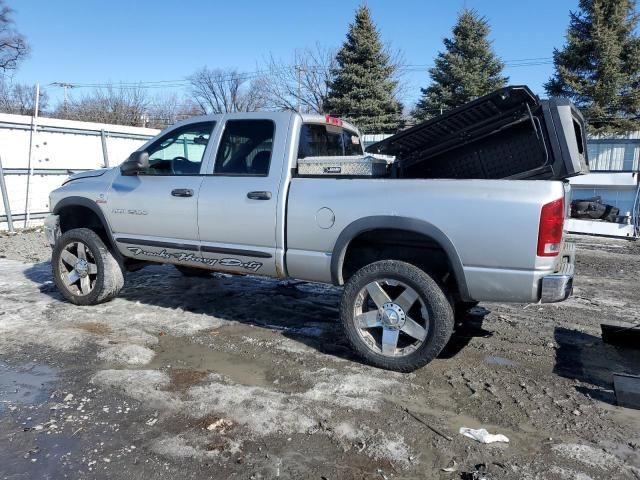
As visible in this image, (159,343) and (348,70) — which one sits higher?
(348,70)

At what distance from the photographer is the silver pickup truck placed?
3.70 m

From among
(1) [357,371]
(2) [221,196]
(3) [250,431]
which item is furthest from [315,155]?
(3) [250,431]

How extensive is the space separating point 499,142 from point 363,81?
28.0m

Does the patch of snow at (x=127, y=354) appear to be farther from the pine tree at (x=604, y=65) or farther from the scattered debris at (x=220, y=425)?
the pine tree at (x=604, y=65)

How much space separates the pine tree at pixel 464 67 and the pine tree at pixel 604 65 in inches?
178

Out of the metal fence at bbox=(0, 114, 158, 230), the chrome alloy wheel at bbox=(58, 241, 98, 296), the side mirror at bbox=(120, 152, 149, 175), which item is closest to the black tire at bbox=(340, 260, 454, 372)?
the side mirror at bbox=(120, 152, 149, 175)

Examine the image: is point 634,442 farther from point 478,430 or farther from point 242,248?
point 242,248

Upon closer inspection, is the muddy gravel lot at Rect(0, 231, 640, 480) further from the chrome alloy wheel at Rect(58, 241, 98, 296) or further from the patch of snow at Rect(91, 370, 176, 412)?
the chrome alloy wheel at Rect(58, 241, 98, 296)

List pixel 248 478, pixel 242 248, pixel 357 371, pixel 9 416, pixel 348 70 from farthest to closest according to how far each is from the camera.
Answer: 1. pixel 348 70
2. pixel 242 248
3. pixel 357 371
4. pixel 9 416
5. pixel 248 478

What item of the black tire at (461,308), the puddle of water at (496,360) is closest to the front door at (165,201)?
the black tire at (461,308)

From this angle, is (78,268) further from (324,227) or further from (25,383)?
(324,227)

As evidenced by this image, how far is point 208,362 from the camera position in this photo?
4367 millimetres

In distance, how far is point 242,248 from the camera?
479 centimetres

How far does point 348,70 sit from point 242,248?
2844 cm
